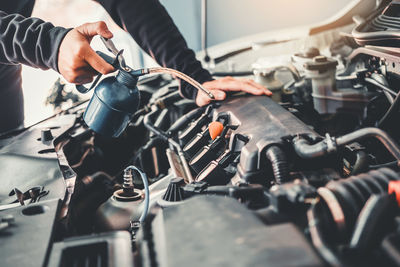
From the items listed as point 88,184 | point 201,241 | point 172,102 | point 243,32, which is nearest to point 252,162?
point 201,241

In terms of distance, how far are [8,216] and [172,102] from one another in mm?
1102

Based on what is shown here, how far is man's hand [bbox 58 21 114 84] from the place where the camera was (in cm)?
111

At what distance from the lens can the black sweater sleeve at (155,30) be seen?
172 centimetres

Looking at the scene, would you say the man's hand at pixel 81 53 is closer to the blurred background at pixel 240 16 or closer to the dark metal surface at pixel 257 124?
the dark metal surface at pixel 257 124

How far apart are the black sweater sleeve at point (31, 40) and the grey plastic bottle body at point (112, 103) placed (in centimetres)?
17

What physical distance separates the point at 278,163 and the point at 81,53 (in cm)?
66

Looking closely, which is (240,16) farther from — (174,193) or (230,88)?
(174,193)

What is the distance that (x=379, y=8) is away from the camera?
1.54 metres

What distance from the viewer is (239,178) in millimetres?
965

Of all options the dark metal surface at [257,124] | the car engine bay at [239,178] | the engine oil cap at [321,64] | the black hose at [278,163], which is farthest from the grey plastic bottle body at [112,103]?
the engine oil cap at [321,64]

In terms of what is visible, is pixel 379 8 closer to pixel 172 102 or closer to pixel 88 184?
pixel 172 102

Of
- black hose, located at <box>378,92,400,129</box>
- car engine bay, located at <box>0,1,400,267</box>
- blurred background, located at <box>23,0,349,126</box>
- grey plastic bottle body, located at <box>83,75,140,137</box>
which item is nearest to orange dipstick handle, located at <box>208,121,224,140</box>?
car engine bay, located at <box>0,1,400,267</box>

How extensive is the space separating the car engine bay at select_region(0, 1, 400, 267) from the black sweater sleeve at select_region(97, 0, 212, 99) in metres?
0.17

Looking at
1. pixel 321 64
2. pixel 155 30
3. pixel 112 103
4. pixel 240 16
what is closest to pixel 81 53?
pixel 112 103
